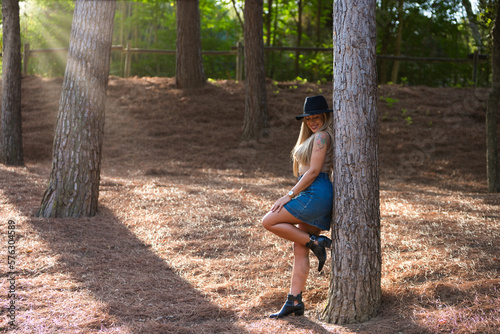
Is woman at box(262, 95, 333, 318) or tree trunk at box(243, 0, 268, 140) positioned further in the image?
tree trunk at box(243, 0, 268, 140)

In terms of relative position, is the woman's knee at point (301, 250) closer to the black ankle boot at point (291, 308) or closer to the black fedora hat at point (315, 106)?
the black ankle boot at point (291, 308)

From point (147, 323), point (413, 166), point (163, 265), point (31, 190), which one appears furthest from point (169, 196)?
point (413, 166)

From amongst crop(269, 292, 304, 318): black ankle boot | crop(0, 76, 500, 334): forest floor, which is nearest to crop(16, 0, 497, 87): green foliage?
crop(0, 76, 500, 334): forest floor

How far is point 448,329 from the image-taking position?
3.46m

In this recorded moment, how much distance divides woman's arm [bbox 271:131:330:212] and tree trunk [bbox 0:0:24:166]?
28.9 feet

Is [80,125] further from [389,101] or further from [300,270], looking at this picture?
[389,101]

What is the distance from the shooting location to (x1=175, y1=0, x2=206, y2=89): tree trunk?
15.4 m

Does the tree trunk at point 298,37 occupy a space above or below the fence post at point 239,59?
above

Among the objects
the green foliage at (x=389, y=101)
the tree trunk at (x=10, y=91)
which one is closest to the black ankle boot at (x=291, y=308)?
the tree trunk at (x=10, y=91)

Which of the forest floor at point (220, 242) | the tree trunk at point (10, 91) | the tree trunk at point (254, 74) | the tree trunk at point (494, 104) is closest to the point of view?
the forest floor at point (220, 242)

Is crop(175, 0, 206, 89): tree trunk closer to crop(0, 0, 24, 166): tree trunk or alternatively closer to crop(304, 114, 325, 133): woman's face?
crop(0, 0, 24, 166): tree trunk

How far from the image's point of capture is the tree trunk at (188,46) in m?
15.4

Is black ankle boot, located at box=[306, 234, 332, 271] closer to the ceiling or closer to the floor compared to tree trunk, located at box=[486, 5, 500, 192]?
closer to the floor

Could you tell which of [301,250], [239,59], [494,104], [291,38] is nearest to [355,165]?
[301,250]
